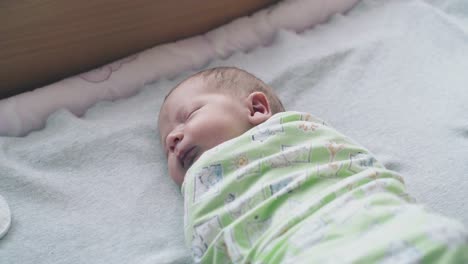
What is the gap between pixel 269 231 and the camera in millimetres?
644

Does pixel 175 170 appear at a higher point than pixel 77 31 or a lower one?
lower

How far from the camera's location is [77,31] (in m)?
0.99

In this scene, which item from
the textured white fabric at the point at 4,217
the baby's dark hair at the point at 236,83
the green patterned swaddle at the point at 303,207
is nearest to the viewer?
the green patterned swaddle at the point at 303,207

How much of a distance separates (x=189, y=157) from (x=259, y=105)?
0.17 m

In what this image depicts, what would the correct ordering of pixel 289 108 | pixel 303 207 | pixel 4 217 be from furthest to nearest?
pixel 289 108 → pixel 4 217 → pixel 303 207

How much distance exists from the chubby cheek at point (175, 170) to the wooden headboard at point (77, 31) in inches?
14.3

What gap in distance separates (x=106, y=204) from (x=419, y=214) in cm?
53

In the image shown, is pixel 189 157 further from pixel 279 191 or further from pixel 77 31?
pixel 77 31

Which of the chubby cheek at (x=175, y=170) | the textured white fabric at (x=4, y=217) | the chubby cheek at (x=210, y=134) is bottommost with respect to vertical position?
the textured white fabric at (x=4, y=217)

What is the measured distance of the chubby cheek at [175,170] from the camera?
83 cm

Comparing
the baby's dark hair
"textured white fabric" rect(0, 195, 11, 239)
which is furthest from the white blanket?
the baby's dark hair

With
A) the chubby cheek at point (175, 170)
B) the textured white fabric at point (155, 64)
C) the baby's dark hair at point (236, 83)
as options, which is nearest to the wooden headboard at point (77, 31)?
the textured white fabric at point (155, 64)

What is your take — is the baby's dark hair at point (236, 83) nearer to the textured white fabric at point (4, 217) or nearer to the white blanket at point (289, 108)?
the white blanket at point (289, 108)

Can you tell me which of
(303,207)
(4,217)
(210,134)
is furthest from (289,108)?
(4,217)
